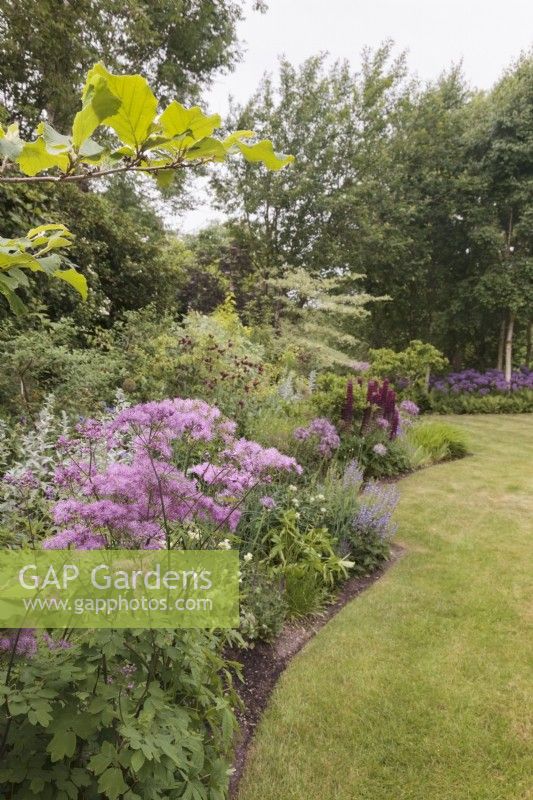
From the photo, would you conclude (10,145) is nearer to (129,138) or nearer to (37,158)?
(37,158)

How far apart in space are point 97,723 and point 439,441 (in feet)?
22.6

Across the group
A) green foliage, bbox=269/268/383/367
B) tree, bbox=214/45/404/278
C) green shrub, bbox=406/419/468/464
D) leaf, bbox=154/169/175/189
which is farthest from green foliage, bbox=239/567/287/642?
Result: tree, bbox=214/45/404/278

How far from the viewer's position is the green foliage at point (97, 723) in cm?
114

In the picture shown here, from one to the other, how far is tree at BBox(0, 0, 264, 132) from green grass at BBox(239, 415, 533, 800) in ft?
25.3

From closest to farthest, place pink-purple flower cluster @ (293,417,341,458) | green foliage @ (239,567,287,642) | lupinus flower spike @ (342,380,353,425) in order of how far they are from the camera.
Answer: green foliage @ (239,567,287,642)
pink-purple flower cluster @ (293,417,341,458)
lupinus flower spike @ (342,380,353,425)

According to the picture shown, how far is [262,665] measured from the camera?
8.77ft

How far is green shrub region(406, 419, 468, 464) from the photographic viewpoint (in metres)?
7.18

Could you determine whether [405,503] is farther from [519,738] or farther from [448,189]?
[448,189]

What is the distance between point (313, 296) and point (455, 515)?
7.88 metres

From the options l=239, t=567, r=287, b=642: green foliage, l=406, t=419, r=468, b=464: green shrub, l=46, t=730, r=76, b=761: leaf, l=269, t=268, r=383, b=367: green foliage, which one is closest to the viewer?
l=46, t=730, r=76, b=761: leaf

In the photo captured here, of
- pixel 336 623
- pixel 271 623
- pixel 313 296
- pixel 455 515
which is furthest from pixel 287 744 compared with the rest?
pixel 313 296

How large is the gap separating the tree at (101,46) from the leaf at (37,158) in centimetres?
718

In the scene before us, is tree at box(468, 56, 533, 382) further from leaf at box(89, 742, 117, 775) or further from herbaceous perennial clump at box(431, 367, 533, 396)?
leaf at box(89, 742, 117, 775)

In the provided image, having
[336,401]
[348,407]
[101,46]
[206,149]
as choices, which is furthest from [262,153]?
[101,46]
